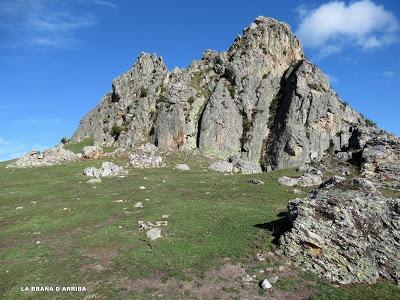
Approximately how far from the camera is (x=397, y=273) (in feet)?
90.0

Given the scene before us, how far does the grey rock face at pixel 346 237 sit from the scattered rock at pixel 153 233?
35.0 feet

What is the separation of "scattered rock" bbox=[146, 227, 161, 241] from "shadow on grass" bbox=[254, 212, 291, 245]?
8760mm

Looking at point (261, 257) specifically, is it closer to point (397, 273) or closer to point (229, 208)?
point (397, 273)

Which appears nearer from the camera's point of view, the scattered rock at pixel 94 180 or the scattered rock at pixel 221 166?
the scattered rock at pixel 94 180

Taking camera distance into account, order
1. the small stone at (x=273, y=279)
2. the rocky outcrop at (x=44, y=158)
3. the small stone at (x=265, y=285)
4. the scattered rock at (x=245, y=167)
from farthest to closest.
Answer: the rocky outcrop at (x=44, y=158) < the scattered rock at (x=245, y=167) < the small stone at (x=273, y=279) < the small stone at (x=265, y=285)

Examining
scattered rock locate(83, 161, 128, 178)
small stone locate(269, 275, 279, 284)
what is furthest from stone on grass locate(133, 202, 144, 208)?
small stone locate(269, 275, 279, 284)

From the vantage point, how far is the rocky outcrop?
72688 mm

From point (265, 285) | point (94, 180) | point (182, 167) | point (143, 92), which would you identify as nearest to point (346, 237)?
point (265, 285)

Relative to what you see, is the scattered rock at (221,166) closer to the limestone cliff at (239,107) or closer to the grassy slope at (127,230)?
the grassy slope at (127,230)

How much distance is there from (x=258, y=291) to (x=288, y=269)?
3618mm

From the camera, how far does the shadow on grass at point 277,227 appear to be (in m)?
32.4

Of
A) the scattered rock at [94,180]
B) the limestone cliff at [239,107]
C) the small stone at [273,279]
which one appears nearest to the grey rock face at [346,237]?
the small stone at [273,279]

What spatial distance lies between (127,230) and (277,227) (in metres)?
13.5

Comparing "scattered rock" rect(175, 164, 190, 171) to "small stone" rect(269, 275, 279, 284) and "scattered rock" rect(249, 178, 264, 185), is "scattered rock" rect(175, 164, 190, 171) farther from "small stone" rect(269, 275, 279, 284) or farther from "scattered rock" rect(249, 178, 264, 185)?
"small stone" rect(269, 275, 279, 284)
